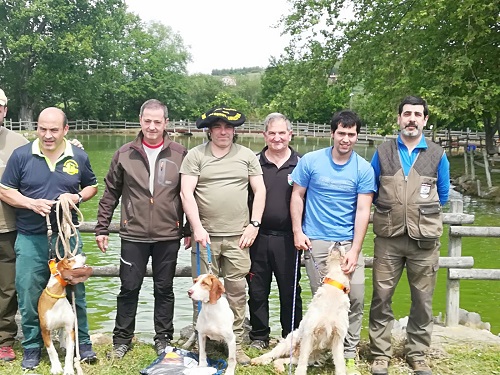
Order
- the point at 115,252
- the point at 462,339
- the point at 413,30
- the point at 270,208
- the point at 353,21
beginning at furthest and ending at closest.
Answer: the point at 353,21 < the point at 413,30 < the point at 115,252 < the point at 462,339 < the point at 270,208

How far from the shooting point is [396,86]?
51.4 feet

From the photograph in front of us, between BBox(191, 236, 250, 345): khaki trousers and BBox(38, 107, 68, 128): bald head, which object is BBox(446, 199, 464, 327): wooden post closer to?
BBox(191, 236, 250, 345): khaki trousers

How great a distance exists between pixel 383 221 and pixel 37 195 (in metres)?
2.87

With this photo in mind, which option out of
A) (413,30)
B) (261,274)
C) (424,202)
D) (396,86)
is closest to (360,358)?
(261,274)

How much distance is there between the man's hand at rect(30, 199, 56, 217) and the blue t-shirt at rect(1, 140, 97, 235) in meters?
0.11

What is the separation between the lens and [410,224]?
14.8 ft

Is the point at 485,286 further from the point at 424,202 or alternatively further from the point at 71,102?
the point at 71,102

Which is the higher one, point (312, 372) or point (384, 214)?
point (384, 214)

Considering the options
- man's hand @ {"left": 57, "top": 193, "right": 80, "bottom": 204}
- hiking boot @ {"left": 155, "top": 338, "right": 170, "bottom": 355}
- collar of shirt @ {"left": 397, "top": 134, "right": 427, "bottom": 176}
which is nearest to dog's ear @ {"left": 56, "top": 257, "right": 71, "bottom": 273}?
man's hand @ {"left": 57, "top": 193, "right": 80, "bottom": 204}

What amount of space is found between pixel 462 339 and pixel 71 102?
5596 cm

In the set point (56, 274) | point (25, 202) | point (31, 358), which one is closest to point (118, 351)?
point (31, 358)

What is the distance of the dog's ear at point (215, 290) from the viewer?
4.40 meters

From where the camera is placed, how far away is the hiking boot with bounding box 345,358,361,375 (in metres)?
4.60

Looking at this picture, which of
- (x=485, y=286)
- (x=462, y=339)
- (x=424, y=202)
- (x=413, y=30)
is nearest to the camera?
(x=424, y=202)
